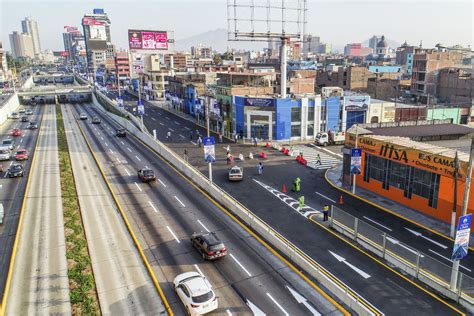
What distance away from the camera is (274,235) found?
27375 mm

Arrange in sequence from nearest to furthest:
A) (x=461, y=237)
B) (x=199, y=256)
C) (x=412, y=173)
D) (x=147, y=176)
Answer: (x=461, y=237), (x=199, y=256), (x=412, y=173), (x=147, y=176)

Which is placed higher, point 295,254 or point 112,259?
point 295,254

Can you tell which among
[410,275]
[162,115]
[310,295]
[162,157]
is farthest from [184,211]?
A: [162,115]

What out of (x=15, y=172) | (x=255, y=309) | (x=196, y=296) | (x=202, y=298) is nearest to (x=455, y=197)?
(x=255, y=309)

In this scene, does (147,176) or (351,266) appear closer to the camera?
(351,266)

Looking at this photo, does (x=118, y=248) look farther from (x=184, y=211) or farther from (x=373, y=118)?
(x=373, y=118)

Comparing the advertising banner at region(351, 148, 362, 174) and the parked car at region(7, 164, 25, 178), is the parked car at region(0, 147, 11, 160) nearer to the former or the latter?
the parked car at region(7, 164, 25, 178)

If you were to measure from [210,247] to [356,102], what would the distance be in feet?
182

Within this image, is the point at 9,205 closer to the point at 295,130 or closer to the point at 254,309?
the point at 254,309

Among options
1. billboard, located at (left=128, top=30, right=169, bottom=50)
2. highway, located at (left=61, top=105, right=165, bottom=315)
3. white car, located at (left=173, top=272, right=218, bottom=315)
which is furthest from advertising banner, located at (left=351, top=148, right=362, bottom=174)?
billboard, located at (left=128, top=30, right=169, bottom=50)

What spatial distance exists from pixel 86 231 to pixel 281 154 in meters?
35.0

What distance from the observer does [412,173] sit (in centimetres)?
3478

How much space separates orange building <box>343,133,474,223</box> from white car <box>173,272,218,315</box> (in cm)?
2264

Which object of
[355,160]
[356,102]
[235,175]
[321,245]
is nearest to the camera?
[321,245]
